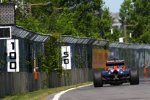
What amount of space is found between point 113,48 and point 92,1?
69.1 feet

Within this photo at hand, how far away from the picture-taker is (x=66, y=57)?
4509 centimetres

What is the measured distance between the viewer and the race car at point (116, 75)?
4109 centimetres

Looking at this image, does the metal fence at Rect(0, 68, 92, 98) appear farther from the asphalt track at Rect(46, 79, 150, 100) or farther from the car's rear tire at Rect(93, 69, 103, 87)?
the car's rear tire at Rect(93, 69, 103, 87)

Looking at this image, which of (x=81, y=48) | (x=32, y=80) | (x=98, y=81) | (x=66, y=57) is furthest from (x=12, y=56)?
(x=81, y=48)

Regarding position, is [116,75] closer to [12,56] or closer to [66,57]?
[66,57]

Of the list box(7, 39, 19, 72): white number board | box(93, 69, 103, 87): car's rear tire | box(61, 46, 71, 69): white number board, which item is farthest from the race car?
box(7, 39, 19, 72): white number board

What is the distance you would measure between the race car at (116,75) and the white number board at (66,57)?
348 centimetres

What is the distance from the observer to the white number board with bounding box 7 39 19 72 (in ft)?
96.8

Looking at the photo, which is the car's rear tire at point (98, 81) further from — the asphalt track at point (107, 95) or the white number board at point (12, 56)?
the white number board at point (12, 56)

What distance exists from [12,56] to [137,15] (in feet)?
298

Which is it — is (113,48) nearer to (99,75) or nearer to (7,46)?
(99,75)

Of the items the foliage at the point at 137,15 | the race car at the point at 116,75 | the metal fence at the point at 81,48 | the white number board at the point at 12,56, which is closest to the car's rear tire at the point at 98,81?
the race car at the point at 116,75

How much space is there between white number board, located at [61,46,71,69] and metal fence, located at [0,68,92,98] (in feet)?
2.64

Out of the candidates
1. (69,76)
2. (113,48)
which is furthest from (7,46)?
(113,48)
